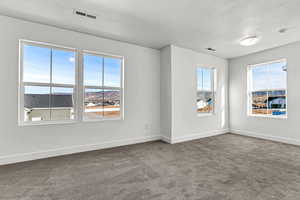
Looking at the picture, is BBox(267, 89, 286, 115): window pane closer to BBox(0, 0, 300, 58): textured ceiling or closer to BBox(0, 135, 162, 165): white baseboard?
BBox(0, 0, 300, 58): textured ceiling

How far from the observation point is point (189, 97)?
13.6 feet

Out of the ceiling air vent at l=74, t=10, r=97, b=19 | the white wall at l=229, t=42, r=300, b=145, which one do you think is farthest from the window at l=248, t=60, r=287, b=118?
the ceiling air vent at l=74, t=10, r=97, b=19

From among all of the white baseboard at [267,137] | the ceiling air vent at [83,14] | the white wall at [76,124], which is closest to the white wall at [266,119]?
the white baseboard at [267,137]

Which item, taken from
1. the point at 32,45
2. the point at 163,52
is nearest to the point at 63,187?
the point at 32,45

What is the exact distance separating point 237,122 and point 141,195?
4.49 m

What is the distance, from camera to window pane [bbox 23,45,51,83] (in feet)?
9.02

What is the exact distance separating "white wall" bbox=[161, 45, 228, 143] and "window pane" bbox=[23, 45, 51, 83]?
111 inches

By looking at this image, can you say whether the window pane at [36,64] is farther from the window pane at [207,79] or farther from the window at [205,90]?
the window pane at [207,79]

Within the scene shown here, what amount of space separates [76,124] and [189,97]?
307 cm

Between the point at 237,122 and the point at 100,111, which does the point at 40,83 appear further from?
the point at 237,122

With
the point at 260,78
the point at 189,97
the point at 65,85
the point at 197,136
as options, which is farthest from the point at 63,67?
the point at 260,78

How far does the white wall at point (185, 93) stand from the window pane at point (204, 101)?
22cm

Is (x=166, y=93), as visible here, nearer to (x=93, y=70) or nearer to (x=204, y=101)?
(x=204, y=101)

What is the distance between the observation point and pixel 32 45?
9.21 ft
